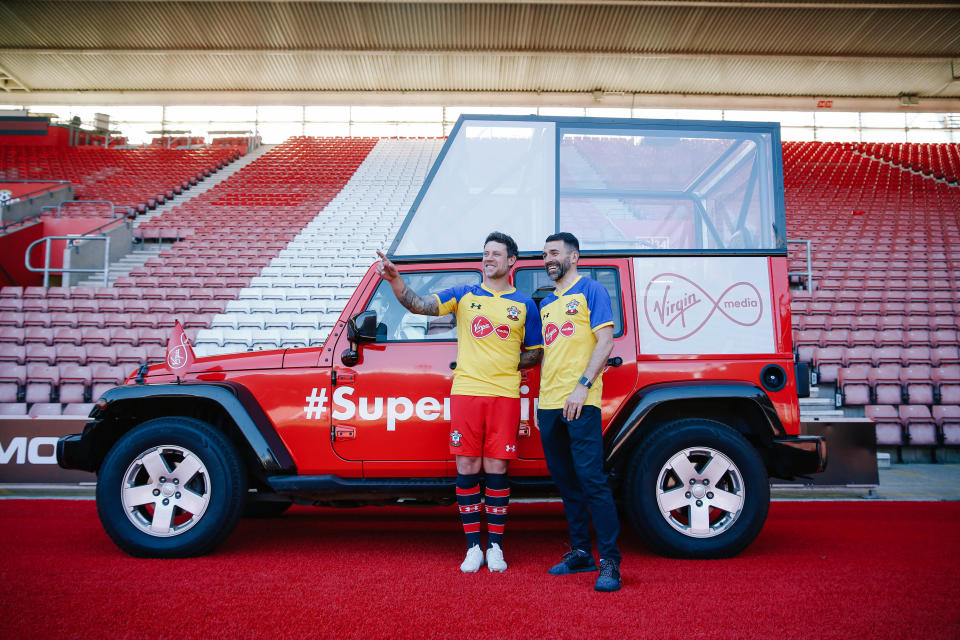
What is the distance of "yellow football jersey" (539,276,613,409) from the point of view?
3.16 metres

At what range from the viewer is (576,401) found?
9.80 feet

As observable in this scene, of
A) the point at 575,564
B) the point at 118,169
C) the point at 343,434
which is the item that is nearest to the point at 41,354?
the point at 343,434

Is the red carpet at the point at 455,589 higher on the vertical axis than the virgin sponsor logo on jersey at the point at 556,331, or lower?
lower

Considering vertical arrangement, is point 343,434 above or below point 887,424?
above

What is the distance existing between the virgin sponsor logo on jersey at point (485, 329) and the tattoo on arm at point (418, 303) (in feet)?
0.74

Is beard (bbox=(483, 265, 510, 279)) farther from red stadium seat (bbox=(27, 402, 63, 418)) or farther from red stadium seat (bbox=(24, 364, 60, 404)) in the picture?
red stadium seat (bbox=(24, 364, 60, 404))

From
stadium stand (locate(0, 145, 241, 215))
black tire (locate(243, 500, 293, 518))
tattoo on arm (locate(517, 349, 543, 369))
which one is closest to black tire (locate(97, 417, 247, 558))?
black tire (locate(243, 500, 293, 518))

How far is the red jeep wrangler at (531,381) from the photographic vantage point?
3.41 metres

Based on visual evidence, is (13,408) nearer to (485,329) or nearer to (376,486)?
(376,486)

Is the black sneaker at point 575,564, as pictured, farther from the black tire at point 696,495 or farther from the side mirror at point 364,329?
the side mirror at point 364,329

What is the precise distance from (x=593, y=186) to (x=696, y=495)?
1.94 meters

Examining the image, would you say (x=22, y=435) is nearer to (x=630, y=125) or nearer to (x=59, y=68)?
(x=630, y=125)

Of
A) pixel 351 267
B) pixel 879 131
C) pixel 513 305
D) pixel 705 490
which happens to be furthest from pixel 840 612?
pixel 879 131

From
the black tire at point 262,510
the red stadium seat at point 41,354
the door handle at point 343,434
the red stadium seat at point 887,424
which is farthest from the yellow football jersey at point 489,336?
the red stadium seat at point 41,354
